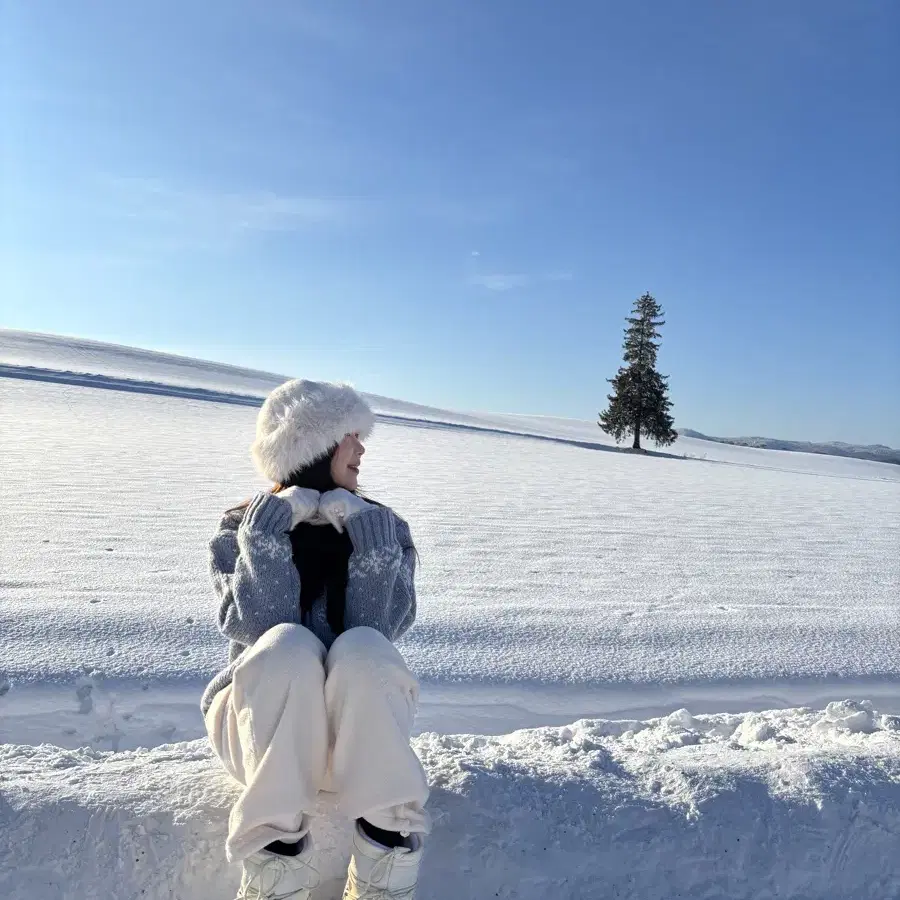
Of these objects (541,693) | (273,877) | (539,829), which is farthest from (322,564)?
(541,693)

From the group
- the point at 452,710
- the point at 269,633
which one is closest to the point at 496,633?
the point at 452,710

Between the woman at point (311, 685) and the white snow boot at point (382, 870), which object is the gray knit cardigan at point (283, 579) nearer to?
the woman at point (311, 685)

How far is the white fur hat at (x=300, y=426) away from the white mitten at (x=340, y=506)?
17cm

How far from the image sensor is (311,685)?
1.94 m

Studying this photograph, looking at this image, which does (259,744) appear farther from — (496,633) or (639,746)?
(496,633)

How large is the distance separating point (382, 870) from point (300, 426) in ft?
4.21

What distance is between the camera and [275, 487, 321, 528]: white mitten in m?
2.27

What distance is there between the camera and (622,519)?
8.58 m

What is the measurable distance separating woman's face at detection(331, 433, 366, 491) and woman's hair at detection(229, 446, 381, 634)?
6.8 inches

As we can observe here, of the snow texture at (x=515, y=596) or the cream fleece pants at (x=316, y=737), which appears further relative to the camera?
the snow texture at (x=515, y=596)

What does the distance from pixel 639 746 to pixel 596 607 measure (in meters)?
1.99

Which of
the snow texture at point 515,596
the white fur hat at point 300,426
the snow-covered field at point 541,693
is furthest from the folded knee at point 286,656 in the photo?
the snow texture at point 515,596

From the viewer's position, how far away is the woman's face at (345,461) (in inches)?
97.3

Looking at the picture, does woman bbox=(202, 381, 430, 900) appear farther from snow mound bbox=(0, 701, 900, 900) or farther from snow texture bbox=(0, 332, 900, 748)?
snow texture bbox=(0, 332, 900, 748)
